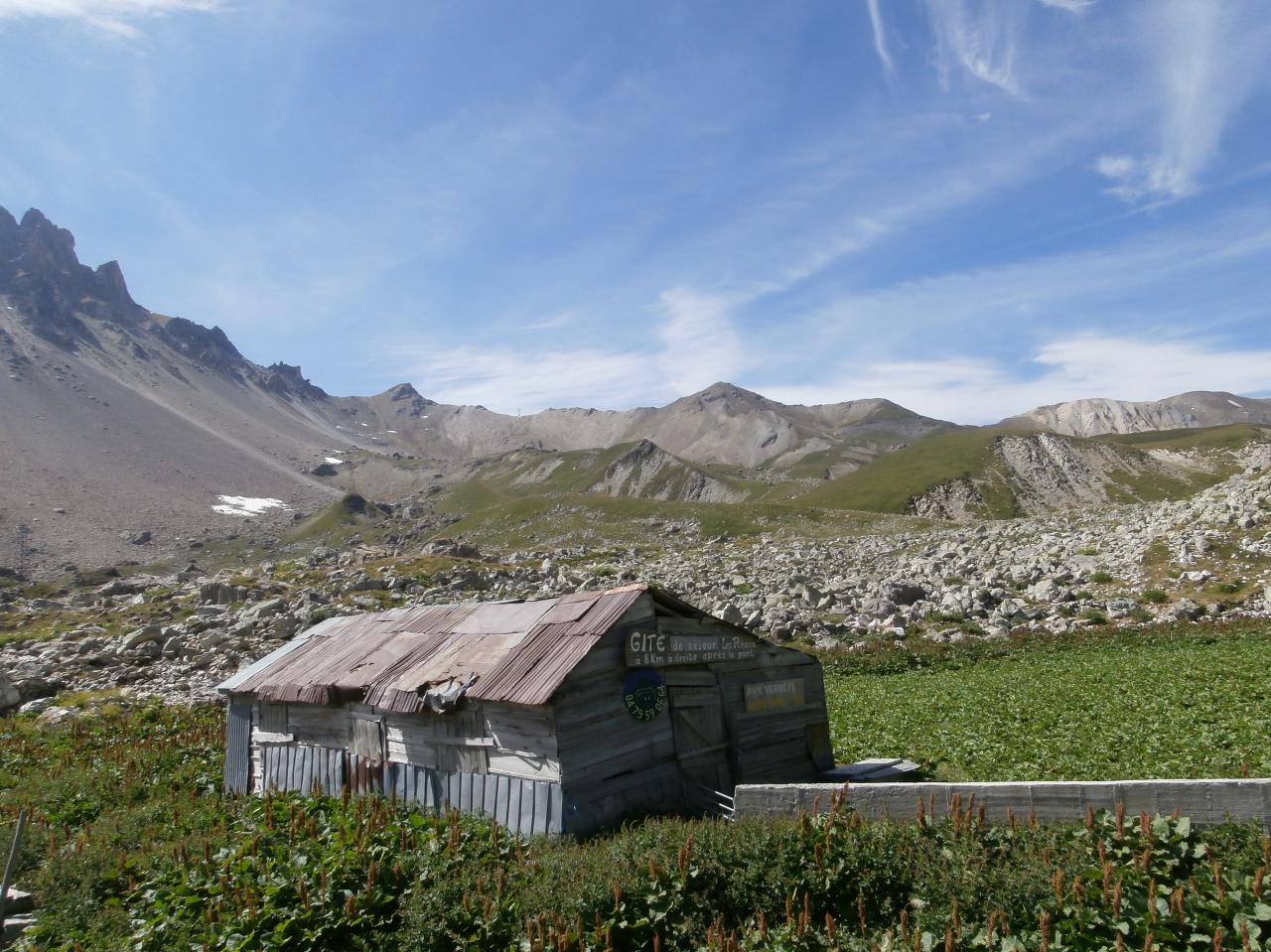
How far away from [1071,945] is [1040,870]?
120 centimetres

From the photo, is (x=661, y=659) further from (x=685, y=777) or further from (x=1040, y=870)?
(x=1040, y=870)

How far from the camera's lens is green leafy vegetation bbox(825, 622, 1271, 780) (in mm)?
16234

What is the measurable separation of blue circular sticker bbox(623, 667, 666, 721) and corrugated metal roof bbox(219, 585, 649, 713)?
1.10 metres

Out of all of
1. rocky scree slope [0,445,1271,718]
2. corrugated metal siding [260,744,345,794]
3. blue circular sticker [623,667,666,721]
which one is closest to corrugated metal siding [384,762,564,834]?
blue circular sticker [623,667,666,721]

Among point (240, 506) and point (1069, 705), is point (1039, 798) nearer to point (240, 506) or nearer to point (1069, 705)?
point (1069, 705)

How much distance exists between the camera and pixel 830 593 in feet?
153

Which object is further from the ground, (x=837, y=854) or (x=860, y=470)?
(x=860, y=470)

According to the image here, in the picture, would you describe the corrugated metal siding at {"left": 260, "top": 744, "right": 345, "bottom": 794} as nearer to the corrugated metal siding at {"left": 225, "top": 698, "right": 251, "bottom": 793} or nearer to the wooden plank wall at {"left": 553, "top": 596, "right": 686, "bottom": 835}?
the corrugated metal siding at {"left": 225, "top": 698, "right": 251, "bottom": 793}

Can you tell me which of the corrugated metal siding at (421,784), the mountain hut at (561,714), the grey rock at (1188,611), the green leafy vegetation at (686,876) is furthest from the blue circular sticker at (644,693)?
the grey rock at (1188,611)

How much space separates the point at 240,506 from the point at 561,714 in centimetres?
19826

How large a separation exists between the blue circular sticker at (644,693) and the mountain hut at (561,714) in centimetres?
3

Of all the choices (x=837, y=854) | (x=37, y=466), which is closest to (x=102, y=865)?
(x=837, y=854)

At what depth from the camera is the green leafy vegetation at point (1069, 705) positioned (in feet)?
53.3

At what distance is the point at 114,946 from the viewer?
419 inches
